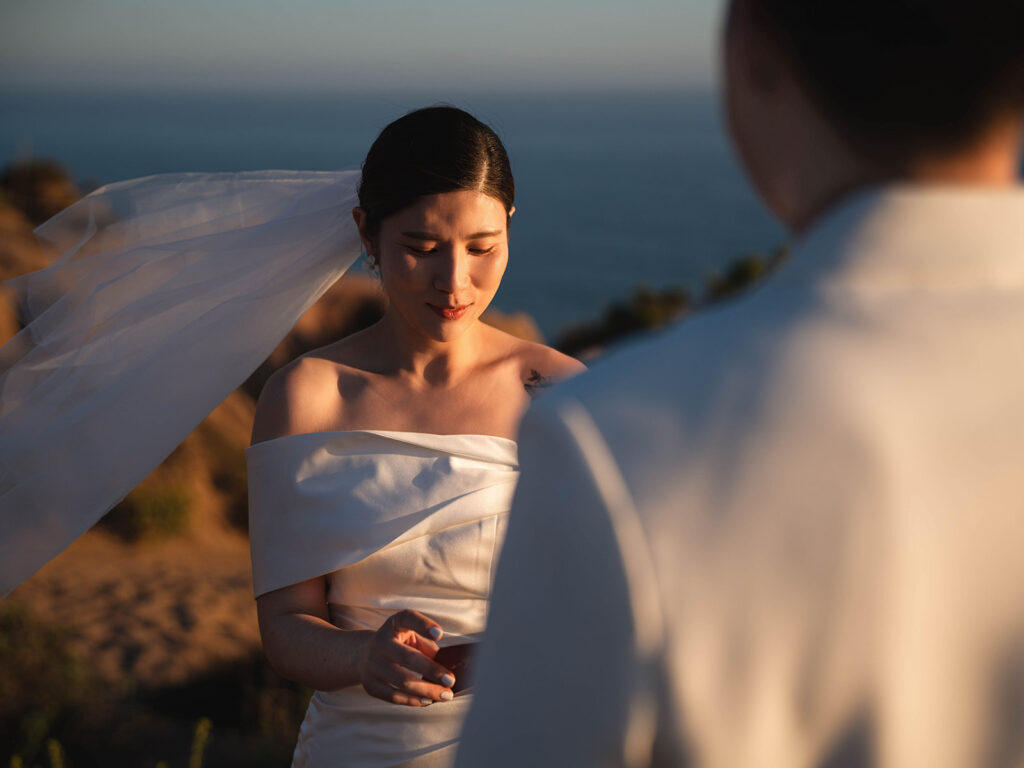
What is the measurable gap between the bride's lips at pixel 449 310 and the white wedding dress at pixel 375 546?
1.10 feet

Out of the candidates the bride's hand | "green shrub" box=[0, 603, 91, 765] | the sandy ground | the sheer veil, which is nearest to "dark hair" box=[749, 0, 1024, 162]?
the bride's hand

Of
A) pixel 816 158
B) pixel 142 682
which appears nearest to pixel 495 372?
pixel 816 158

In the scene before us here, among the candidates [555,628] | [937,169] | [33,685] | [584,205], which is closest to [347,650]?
[555,628]

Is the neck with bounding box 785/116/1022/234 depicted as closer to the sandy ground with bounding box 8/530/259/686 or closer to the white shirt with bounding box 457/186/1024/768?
the white shirt with bounding box 457/186/1024/768

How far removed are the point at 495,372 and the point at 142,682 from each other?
5244 millimetres

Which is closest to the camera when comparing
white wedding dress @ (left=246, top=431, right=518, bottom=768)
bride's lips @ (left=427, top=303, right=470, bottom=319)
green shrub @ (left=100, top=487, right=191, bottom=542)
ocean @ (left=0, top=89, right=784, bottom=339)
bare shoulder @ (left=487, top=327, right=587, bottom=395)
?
white wedding dress @ (left=246, top=431, right=518, bottom=768)

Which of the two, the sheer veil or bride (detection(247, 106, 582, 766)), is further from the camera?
the sheer veil

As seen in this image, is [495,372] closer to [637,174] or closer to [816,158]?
[816,158]

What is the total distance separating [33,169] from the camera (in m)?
Answer: 20.4

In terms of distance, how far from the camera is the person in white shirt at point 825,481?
0.85 metres

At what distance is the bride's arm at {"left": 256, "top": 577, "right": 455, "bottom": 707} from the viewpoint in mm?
1991

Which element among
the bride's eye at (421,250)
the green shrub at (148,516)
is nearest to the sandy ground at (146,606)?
the green shrub at (148,516)

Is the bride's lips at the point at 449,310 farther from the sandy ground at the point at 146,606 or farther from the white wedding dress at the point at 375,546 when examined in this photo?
the sandy ground at the point at 146,606

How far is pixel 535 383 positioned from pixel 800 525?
2.02m
